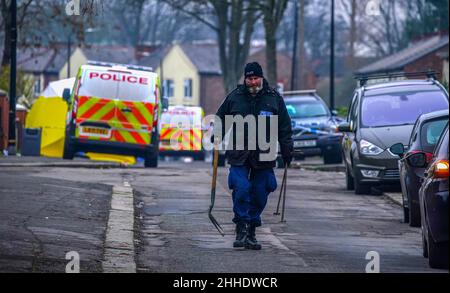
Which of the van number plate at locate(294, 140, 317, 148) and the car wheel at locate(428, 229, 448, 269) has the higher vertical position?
the van number plate at locate(294, 140, 317, 148)

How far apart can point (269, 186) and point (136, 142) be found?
16.9 metres

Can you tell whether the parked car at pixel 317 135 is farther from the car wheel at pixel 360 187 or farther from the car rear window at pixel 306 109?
the car wheel at pixel 360 187

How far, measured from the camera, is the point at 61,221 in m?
13.9

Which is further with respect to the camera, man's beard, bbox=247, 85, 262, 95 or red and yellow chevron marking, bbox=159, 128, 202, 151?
red and yellow chevron marking, bbox=159, 128, 202, 151

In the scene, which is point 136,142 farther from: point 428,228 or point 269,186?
point 428,228

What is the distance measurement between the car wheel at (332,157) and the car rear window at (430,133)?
16023 millimetres

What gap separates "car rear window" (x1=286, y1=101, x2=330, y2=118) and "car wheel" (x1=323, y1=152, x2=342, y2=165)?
1.27 metres

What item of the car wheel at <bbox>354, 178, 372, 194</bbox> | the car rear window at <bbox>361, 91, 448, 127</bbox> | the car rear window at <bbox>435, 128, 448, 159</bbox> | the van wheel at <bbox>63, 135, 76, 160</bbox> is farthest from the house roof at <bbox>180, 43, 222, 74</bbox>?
the car rear window at <bbox>435, 128, 448, 159</bbox>

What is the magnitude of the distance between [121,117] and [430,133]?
14463 mm

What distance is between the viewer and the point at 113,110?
94.5ft

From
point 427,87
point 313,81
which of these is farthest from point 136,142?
point 313,81

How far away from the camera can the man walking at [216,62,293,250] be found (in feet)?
41.5

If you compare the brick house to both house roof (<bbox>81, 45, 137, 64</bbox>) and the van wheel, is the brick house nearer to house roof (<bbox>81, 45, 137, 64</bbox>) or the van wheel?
the van wheel

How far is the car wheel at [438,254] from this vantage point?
10.7 metres
